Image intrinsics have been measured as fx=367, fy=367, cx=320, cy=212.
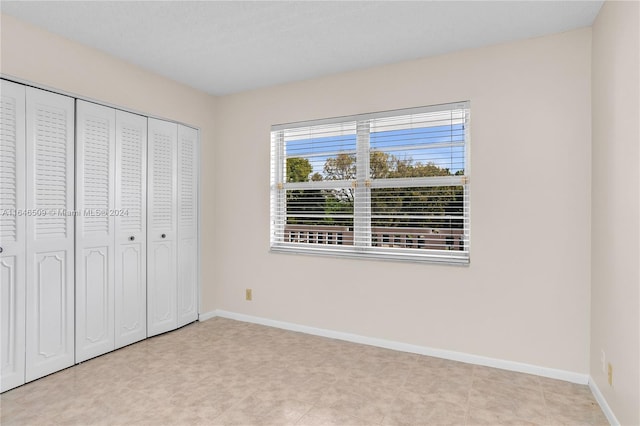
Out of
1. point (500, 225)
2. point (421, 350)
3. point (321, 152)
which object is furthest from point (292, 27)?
point (421, 350)

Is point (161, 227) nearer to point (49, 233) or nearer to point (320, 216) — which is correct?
point (49, 233)

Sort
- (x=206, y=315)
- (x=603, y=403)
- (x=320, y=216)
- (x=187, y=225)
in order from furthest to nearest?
(x=206, y=315)
(x=187, y=225)
(x=320, y=216)
(x=603, y=403)

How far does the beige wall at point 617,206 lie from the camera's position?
1.78 metres

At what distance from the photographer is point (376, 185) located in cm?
335

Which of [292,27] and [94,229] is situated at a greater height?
[292,27]

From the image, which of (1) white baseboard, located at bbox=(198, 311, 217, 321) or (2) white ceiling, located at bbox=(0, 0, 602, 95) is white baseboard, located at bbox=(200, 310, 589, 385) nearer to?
(1) white baseboard, located at bbox=(198, 311, 217, 321)

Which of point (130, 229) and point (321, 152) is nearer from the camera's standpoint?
point (130, 229)

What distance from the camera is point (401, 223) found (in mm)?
3244

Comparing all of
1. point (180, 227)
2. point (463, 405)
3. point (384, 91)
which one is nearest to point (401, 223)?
point (384, 91)

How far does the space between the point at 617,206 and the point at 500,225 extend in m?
0.84

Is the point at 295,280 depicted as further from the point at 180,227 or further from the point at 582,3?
the point at 582,3

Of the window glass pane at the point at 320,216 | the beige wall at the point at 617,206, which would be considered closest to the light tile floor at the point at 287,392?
the beige wall at the point at 617,206

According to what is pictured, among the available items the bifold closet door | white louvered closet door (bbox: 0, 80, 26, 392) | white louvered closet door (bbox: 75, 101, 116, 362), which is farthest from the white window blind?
white louvered closet door (bbox: 0, 80, 26, 392)

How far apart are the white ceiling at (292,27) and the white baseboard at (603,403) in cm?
243
